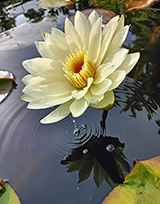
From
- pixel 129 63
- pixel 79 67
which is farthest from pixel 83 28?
pixel 129 63

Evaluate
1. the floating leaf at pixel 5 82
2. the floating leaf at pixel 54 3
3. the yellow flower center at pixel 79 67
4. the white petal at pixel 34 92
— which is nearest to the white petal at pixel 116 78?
the yellow flower center at pixel 79 67

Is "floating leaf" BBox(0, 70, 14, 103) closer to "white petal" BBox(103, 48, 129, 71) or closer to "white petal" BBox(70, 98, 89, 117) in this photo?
"white petal" BBox(70, 98, 89, 117)

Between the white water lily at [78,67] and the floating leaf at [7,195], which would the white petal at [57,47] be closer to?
the white water lily at [78,67]

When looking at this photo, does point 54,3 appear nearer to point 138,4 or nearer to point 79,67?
point 138,4

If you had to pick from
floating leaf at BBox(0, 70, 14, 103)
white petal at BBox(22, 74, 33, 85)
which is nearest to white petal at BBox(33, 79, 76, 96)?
white petal at BBox(22, 74, 33, 85)

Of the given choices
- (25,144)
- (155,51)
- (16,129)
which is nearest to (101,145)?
(25,144)

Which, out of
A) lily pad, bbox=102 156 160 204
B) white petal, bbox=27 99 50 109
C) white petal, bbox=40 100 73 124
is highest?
white petal, bbox=27 99 50 109
